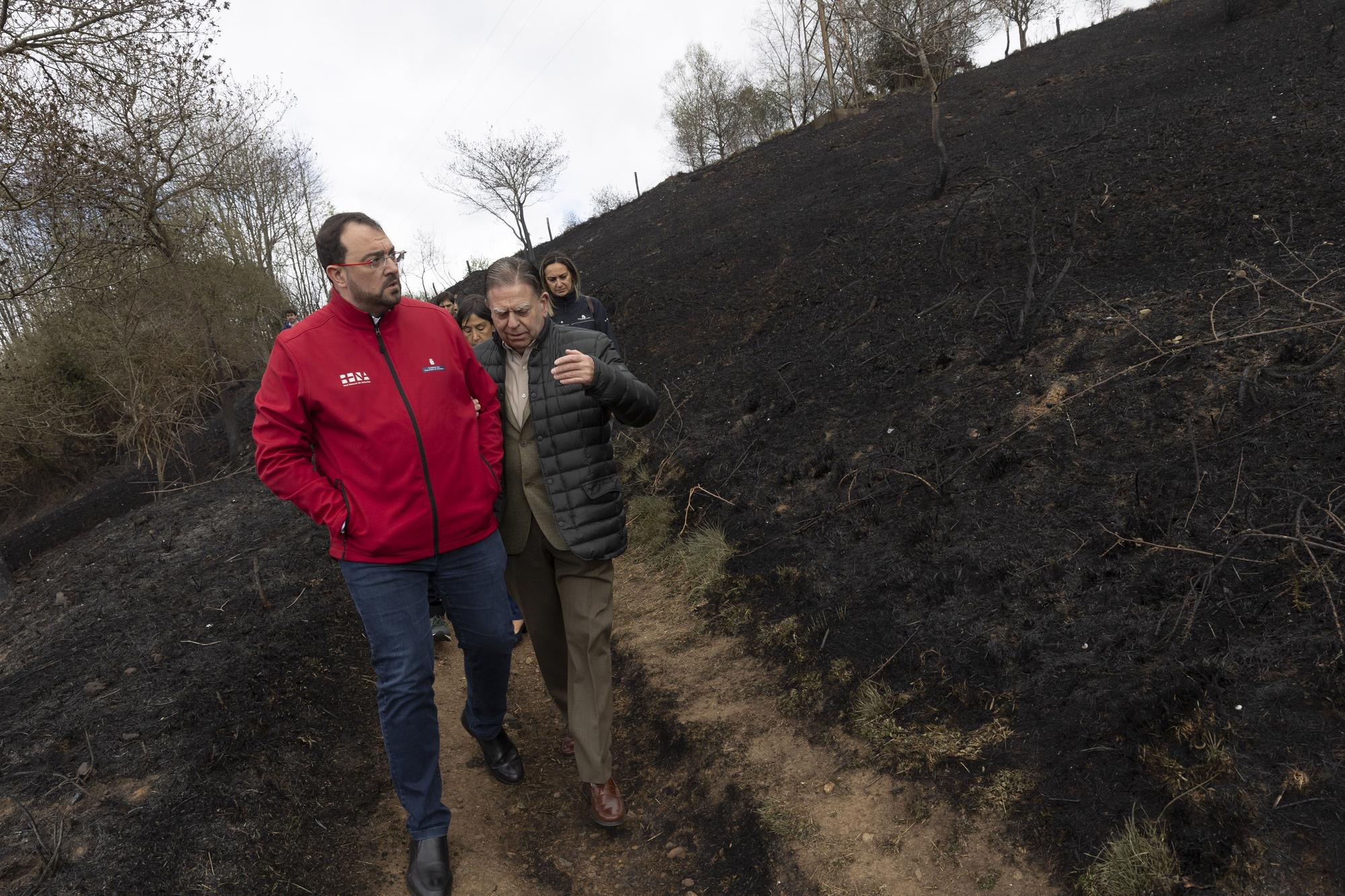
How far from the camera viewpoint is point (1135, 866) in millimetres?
2246

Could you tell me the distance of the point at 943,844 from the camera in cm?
261

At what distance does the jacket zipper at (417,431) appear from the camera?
2.66 m

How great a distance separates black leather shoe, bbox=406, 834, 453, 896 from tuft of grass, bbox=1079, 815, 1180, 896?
6.70 feet

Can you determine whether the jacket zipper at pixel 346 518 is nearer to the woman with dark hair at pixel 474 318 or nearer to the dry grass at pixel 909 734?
the woman with dark hair at pixel 474 318

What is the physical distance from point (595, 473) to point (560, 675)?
98 cm

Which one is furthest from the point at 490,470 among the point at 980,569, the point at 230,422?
the point at 230,422

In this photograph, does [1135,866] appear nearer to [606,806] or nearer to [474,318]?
[606,806]

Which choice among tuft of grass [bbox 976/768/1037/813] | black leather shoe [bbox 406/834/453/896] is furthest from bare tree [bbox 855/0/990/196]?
black leather shoe [bbox 406/834/453/896]

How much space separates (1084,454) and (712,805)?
247 cm

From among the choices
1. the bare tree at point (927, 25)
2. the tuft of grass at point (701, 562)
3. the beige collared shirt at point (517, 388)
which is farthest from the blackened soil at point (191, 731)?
the bare tree at point (927, 25)

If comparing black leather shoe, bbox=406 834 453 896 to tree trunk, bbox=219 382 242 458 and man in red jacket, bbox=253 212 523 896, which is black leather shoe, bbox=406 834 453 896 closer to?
man in red jacket, bbox=253 212 523 896

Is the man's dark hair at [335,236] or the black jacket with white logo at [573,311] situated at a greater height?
the man's dark hair at [335,236]

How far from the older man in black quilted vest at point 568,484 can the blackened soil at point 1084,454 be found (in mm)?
1052

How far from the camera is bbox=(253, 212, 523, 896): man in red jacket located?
256 cm
